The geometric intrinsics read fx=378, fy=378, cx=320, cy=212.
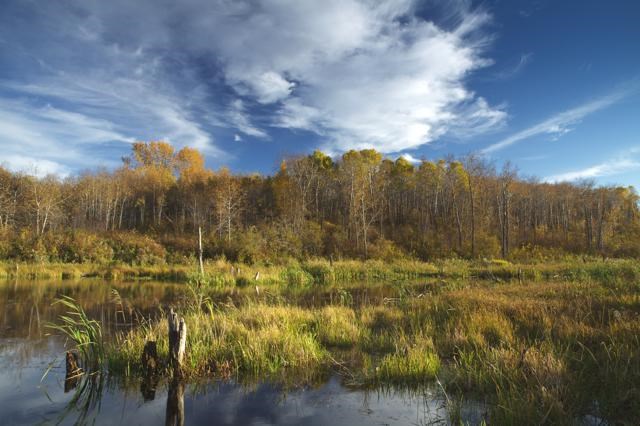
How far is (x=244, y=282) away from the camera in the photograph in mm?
24875

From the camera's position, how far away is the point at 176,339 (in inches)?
255

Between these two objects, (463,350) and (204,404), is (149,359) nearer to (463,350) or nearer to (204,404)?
(204,404)

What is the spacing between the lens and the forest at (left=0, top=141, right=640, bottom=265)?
130 feet

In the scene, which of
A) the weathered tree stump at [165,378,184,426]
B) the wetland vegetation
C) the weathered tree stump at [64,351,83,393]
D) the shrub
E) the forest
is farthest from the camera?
the forest

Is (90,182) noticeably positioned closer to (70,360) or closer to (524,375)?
(70,360)

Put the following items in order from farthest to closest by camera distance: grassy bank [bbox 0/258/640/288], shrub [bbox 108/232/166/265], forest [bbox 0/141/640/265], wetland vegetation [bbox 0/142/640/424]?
forest [bbox 0/141/640/265] → shrub [bbox 108/232/166/265] → grassy bank [bbox 0/258/640/288] → wetland vegetation [bbox 0/142/640/424]

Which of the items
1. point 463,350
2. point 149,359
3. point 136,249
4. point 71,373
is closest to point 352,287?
point 463,350

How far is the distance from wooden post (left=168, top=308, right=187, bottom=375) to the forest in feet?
91.0

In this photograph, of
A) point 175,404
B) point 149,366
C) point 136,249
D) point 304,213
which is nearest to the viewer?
point 175,404

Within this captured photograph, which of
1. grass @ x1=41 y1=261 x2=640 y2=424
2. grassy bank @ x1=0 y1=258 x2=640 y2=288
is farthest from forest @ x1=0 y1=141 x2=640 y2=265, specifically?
grass @ x1=41 y1=261 x2=640 y2=424

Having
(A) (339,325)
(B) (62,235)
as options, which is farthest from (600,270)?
(B) (62,235)

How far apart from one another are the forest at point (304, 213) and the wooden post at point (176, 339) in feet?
91.0

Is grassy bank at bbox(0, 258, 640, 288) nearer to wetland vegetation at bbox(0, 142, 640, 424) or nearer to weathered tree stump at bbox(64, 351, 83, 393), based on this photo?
wetland vegetation at bbox(0, 142, 640, 424)

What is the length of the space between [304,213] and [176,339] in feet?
149
